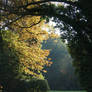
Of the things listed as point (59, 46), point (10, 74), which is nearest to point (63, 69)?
point (59, 46)

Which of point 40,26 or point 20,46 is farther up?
point 40,26

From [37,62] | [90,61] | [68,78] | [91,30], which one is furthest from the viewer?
[68,78]

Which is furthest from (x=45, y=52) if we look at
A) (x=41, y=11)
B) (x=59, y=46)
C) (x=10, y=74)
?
(x=59, y=46)

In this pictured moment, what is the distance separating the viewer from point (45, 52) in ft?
47.8

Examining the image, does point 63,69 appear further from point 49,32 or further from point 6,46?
point 6,46

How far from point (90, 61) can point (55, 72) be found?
32.4 m

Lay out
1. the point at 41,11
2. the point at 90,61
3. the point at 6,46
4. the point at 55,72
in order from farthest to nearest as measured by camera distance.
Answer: the point at 55,72, the point at 6,46, the point at 41,11, the point at 90,61

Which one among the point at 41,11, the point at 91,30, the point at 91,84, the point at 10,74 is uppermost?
the point at 41,11

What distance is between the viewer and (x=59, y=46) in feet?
148

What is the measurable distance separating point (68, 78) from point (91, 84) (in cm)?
2946

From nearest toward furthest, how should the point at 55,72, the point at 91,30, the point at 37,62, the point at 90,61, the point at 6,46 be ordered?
1. the point at 90,61
2. the point at 91,30
3. the point at 6,46
4. the point at 37,62
5. the point at 55,72

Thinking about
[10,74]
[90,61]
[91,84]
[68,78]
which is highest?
[90,61]

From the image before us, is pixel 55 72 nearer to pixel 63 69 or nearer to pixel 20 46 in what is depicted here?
pixel 63 69

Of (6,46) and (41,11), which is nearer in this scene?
(41,11)
